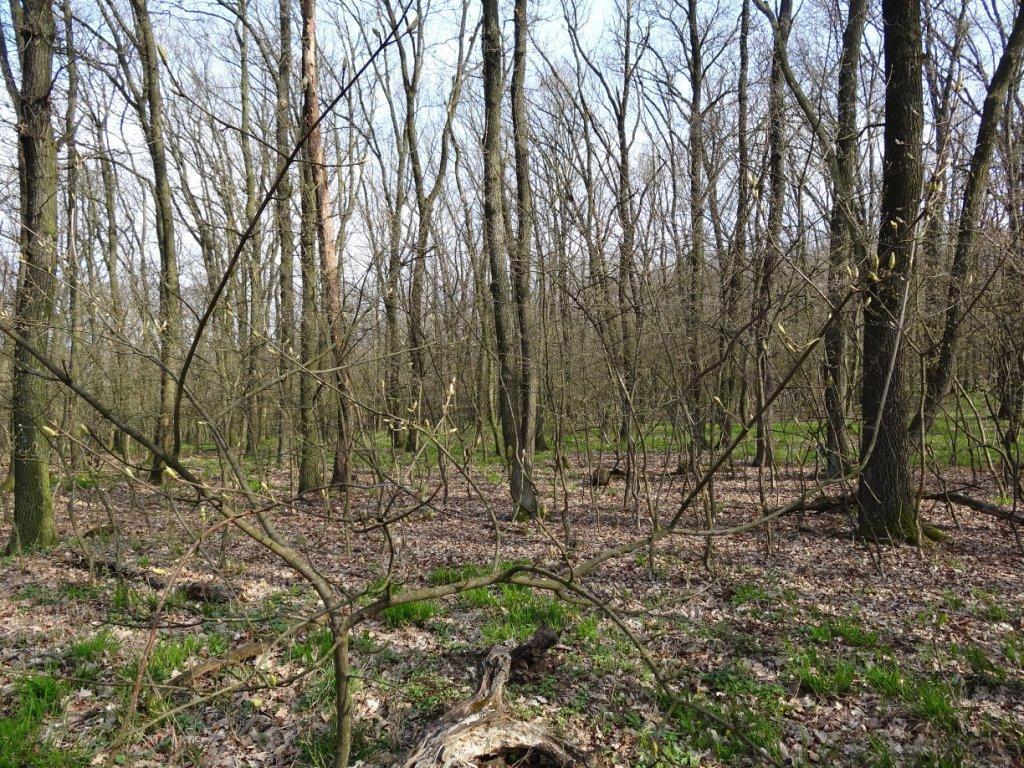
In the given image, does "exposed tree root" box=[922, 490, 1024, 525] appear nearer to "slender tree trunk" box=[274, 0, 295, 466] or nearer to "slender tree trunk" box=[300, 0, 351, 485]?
"slender tree trunk" box=[300, 0, 351, 485]

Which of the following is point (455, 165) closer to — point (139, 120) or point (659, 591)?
point (139, 120)

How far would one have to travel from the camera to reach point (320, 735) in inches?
137

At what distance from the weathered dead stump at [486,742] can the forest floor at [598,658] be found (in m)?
0.33

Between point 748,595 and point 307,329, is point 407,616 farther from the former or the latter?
point 307,329

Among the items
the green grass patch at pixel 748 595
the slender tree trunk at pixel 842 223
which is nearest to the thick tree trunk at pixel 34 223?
the green grass patch at pixel 748 595

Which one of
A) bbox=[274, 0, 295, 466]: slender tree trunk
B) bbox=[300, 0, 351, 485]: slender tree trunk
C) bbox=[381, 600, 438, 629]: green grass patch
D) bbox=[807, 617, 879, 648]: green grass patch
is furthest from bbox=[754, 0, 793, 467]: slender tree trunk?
bbox=[274, 0, 295, 466]: slender tree trunk

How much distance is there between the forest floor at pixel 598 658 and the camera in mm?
3271

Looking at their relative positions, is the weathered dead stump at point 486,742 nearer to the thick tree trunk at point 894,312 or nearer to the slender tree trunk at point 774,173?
the slender tree trunk at point 774,173

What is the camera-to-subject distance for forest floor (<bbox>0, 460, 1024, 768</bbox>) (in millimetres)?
3271

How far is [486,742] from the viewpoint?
2936 mm

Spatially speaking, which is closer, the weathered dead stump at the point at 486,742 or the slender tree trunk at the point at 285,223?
the weathered dead stump at the point at 486,742

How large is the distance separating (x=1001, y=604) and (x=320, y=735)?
16.8 feet

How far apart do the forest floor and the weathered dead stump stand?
0.33m

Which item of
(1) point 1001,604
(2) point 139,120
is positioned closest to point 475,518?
(1) point 1001,604
